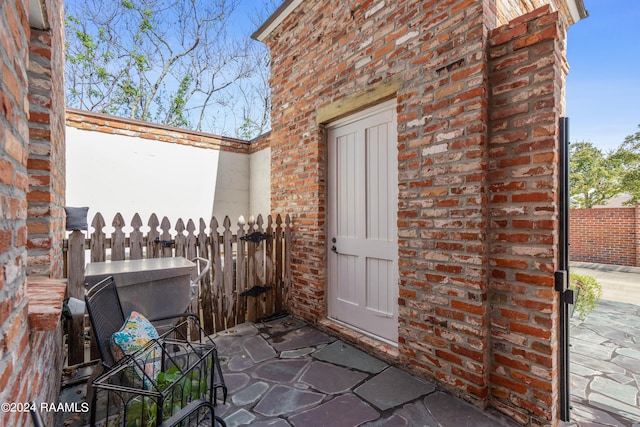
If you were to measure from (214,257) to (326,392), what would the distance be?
75.6 inches

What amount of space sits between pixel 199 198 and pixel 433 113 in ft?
14.7

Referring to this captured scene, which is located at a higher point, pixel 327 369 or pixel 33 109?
pixel 33 109

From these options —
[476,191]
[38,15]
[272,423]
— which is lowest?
[272,423]

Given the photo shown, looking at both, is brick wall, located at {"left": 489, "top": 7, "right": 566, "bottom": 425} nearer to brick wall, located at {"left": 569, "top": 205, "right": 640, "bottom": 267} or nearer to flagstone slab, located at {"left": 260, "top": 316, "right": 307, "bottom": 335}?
flagstone slab, located at {"left": 260, "top": 316, "right": 307, "bottom": 335}

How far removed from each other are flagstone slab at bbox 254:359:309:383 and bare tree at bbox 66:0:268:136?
10077 millimetres

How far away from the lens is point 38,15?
156 cm

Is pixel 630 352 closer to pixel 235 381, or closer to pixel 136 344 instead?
pixel 235 381

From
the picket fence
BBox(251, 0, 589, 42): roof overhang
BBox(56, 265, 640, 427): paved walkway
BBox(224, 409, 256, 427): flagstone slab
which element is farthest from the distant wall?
BBox(224, 409, 256, 427): flagstone slab

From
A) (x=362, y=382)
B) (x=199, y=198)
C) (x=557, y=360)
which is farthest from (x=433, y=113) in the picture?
(x=199, y=198)

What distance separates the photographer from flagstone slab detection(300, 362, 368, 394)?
7.51 feet

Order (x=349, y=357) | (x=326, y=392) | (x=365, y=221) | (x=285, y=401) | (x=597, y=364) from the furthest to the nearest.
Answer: (x=365, y=221)
(x=349, y=357)
(x=597, y=364)
(x=326, y=392)
(x=285, y=401)

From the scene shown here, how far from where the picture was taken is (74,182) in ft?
14.2

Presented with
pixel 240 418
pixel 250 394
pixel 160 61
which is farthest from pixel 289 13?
pixel 160 61

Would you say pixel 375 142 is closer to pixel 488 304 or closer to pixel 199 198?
pixel 488 304
